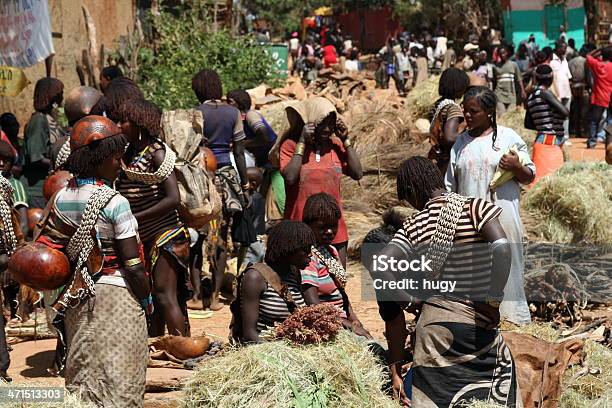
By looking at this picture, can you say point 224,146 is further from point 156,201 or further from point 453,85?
point 156,201

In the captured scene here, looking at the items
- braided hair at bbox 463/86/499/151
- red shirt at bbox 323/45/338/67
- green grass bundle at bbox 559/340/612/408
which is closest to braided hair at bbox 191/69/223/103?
braided hair at bbox 463/86/499/151

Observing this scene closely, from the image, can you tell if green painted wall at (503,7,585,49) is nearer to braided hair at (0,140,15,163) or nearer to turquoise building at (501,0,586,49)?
turquoise building at (501,0,586,49)

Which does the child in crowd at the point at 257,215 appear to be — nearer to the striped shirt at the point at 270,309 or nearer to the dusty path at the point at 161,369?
the dusty path at the point at 161,369

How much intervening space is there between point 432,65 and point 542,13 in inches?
194

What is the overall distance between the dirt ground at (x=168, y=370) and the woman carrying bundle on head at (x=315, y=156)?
111 centimetres

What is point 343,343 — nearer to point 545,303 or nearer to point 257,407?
point 257,407

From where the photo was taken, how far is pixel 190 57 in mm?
15906

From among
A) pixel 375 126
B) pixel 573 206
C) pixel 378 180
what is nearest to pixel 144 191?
pixel 573 206

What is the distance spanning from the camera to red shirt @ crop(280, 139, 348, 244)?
273 inches

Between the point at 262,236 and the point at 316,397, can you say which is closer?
the point at 316,397

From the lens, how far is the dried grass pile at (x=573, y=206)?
948 centimetres

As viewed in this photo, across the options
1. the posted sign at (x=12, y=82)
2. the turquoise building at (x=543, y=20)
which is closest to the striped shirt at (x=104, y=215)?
the posted sign at (x=12, y=82)

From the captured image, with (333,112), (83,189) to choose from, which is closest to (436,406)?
(83,189)

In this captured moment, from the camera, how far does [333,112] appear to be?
6.81 meters
